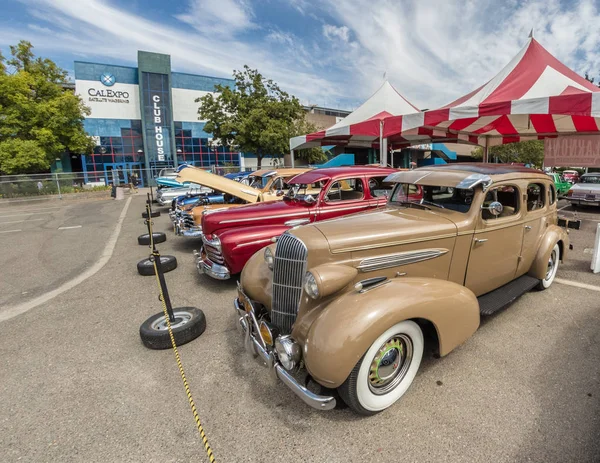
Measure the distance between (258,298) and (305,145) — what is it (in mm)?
12563

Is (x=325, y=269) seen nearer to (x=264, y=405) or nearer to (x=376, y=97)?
(x=264, y=405)

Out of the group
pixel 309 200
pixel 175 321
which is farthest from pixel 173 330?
pixel 309 200

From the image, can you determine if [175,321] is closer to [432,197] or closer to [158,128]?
[432,197]

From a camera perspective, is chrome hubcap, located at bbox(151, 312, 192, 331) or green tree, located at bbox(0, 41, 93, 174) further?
green tree, located at bbox(0, 41, 93, 174)

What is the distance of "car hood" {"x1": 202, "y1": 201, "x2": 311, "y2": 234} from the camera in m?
5.32

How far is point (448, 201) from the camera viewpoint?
362cm

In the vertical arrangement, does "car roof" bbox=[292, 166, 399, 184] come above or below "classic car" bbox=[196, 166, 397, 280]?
above

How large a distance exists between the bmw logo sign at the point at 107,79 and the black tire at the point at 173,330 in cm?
3396

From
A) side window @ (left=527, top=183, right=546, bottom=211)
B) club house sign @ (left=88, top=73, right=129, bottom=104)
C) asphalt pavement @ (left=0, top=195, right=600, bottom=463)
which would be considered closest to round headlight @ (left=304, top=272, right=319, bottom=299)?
asphalt pavement @ (left=0, top=195, right=600, bottom=463)

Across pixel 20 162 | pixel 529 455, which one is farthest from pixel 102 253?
pixel 20 162

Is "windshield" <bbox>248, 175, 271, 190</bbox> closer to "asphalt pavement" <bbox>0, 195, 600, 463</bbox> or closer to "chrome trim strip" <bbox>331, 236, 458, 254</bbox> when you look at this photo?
"asphalt pavement" <bbox>0, 195, 600, 463</bbox>

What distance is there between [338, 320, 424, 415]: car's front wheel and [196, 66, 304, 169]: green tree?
2038cm

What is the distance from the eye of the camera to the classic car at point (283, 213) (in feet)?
15.4

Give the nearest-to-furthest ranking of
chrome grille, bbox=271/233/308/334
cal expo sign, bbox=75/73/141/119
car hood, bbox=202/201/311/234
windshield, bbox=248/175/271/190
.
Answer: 1. chrome grille, bbox=271/233/308/334
2. car hood, bbox=202/201/311/234
3. windshield, bbox=248/175/271/190
4. cal expo sign, bbox=75/73/141/119
